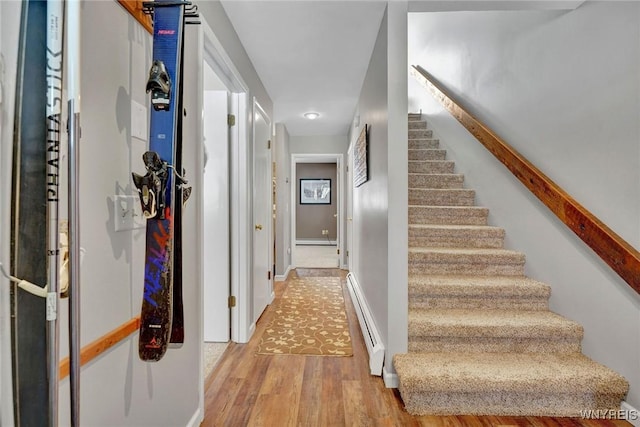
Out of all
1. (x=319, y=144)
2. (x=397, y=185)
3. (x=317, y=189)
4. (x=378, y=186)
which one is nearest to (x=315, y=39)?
(x=378, y=186)

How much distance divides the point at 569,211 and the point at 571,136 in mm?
473

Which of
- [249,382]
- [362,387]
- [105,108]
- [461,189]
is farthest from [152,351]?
[461,189]

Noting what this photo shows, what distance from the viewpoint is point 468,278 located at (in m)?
2.23

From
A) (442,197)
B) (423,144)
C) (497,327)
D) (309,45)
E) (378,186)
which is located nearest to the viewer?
(497,327)

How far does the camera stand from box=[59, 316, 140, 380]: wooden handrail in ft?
2.51

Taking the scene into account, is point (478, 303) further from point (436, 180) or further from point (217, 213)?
point (217, 213)

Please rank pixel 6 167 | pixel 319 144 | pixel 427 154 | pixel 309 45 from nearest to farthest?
pixel 6 167 < pixel 309 45 < pixel 427 154 < pixel 319 144

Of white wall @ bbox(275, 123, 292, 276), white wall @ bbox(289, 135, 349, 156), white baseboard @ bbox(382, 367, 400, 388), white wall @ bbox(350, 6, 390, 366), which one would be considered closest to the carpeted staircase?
white baseboard @ bbox(382, 367, 400, 388)

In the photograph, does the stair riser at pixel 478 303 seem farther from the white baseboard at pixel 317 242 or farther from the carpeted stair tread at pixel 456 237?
the white baseboard at pixel 317 242

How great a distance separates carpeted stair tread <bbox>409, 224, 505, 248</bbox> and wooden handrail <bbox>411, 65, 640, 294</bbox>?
59cm

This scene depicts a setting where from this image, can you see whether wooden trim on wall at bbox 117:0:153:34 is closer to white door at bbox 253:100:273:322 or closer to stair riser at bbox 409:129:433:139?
white door at bbox 253:100:273:322

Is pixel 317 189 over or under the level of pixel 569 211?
over

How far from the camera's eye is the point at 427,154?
3484 mm

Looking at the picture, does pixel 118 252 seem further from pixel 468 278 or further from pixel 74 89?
pixel 468 278
